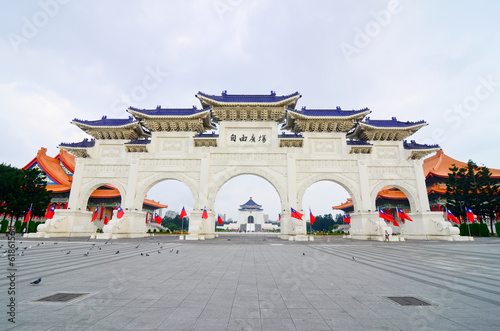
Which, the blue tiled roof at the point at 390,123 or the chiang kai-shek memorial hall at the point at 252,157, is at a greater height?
the blue tiled roof at the point at 390,123

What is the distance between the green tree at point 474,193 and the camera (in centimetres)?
2228

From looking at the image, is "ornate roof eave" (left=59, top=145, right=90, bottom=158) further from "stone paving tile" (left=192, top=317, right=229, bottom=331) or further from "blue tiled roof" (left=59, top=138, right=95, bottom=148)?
"stone paving tile" (left=192, top=317, right=229, bottom=331)

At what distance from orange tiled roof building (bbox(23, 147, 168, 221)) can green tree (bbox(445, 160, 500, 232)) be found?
1403 inches

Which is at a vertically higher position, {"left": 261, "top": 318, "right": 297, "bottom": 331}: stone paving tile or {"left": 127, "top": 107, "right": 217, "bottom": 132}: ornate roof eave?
{"left": 127, "top": 107, "right": 217, "bottom": 132}: ornate roof eave

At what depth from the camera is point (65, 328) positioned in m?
2.47

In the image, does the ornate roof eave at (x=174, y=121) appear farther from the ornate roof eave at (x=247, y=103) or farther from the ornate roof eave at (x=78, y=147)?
the ornate roof eave at (x=78, y=147)

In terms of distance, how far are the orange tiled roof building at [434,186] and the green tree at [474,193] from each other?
2133 mm

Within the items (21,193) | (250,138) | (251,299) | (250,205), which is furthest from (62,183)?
(250,205)

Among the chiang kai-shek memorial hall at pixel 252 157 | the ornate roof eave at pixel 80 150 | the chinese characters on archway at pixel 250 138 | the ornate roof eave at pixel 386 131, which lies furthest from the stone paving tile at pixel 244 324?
the ornate roof eave at pixel 80 150

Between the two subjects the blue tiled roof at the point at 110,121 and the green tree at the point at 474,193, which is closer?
the blue tiled roof at the point at 110,121

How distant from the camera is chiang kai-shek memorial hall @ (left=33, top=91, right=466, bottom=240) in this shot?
19.5 metres

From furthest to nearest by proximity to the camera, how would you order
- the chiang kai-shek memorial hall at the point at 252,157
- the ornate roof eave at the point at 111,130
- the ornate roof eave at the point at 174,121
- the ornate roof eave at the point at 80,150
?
the ornate roof eave at the point at 111,130 → the ornate roof eave at the point at 80,150 → the ornate roof eave at the point at 174,121 → the chiang kai-shek memorial hall at the point at 252,157

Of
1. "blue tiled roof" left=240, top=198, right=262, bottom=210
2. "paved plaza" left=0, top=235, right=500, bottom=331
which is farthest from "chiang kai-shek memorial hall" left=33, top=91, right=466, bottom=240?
"blue tiled roof" left=240, top=198, right=262, bottom=210

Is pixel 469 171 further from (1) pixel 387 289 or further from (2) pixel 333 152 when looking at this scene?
(1) pixel 387 289
